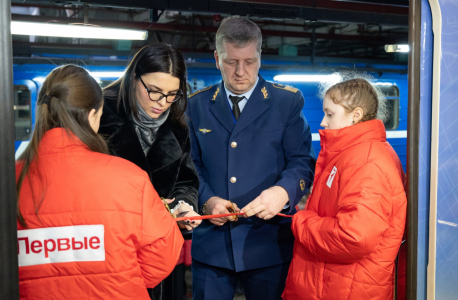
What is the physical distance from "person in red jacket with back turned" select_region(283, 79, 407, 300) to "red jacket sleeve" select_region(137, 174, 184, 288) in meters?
0.66

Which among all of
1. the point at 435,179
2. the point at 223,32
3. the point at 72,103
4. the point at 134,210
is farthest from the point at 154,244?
the point at 223,32

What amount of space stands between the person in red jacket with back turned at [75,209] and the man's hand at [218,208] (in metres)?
0.77

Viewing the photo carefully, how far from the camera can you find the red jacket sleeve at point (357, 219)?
5.86 feet

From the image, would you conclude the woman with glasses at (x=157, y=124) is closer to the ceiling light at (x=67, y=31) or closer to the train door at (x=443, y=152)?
the train door at (x=443, y=152)

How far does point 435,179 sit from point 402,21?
21.7 feet

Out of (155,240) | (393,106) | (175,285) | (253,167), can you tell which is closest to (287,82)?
(393,106)

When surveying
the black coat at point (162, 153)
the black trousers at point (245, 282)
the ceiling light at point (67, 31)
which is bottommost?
the black trousers at point (245, 282)

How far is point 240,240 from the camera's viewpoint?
2.50 m

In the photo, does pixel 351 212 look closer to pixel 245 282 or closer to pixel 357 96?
pixel 357 96

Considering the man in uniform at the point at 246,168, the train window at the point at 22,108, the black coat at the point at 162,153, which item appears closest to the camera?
the black coat at the point at 162,153

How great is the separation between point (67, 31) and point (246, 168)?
370cm

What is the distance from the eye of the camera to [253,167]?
2.52 meters

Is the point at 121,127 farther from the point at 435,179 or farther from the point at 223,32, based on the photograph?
the point at 435,179

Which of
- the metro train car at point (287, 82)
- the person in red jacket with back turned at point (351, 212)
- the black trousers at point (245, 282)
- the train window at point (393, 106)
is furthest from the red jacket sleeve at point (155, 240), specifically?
the train window at point (393, 106)
